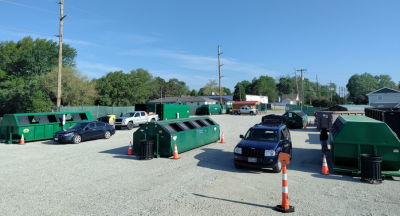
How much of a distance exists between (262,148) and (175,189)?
11.1ft

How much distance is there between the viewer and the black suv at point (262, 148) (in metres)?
8.47

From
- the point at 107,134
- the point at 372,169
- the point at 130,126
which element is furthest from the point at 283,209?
the point at 130,126

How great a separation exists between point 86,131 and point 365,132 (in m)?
15.4

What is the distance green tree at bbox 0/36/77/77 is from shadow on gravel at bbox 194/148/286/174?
56.8 m

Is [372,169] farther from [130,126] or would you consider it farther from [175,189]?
[130,126]

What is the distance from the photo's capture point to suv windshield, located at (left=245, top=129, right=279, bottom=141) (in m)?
9.51

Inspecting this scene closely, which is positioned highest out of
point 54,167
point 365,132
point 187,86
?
point 187,86

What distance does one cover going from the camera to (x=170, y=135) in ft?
36.5

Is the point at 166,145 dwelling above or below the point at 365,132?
below

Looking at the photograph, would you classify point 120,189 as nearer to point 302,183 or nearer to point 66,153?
point 302,183

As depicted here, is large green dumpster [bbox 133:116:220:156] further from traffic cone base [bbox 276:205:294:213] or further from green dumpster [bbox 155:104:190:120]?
green dumpster [bbox 155:104:190:120]

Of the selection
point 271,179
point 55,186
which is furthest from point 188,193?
point 55,186

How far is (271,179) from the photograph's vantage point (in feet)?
26.1

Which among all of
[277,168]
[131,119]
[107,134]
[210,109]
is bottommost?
[277,168]
